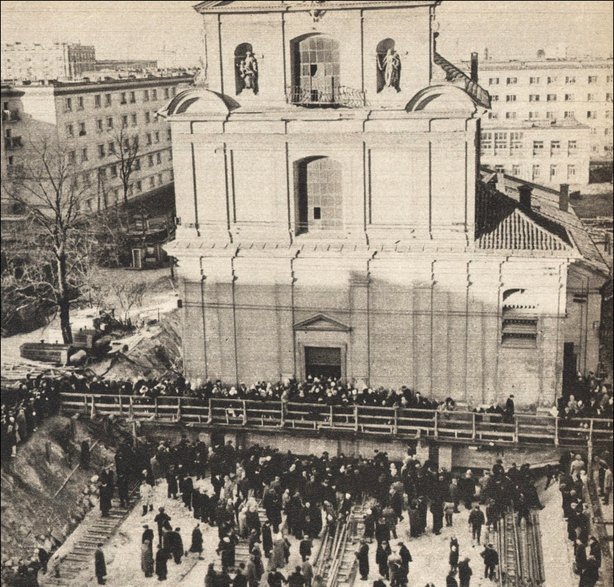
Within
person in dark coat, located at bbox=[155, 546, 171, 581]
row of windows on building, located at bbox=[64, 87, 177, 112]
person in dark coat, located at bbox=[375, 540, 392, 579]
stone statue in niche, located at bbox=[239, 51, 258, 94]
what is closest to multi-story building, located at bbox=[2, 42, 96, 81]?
row of windows on building, located at bbox=[64, 87, 177, 112]

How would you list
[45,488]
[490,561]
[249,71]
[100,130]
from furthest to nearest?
1. [100,130]
2. [249,71]
3. [45,488]
4. [490,561]

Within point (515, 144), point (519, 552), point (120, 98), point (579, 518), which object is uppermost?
point (120, 98)

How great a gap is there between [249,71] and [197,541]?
15.4m

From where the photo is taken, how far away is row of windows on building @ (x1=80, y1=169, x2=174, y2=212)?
47.5 m

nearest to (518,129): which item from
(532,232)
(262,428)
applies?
(532,232)

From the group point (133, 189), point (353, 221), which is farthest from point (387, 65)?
point (133, 189)

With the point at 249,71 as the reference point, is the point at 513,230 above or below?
below

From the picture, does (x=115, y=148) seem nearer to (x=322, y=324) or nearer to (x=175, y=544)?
(x=322, y=324)

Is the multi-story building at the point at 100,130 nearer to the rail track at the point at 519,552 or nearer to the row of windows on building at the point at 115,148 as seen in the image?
the row of windows on building at the point at 115,148

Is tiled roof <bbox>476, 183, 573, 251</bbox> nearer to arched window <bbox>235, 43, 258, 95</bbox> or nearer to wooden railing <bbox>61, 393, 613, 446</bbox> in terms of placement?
wooden railing <bbox>61, 393, 613, 446</bbox>

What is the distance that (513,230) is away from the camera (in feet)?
94.1

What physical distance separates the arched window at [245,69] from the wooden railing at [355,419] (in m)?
10.8

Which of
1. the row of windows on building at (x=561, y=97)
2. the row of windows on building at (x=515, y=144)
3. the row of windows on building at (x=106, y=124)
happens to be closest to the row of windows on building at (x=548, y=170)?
the row of windows on building at (x=515, y=144)

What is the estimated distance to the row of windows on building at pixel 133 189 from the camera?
4754 cm
